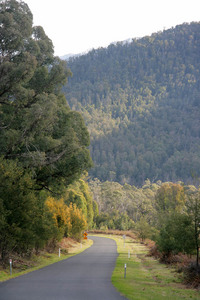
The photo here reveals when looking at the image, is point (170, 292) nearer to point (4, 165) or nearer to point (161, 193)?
point (4, 165)

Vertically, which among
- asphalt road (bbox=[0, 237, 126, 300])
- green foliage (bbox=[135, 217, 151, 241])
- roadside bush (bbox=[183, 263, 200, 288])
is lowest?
green foliage (bbox=[135, 217, 151, 241])

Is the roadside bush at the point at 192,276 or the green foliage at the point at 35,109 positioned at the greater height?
Answer: the green foliage at the point at 35,109

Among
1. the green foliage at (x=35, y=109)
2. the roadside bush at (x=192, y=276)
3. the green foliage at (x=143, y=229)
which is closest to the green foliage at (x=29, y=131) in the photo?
the green foliage at (x=35, y=109)

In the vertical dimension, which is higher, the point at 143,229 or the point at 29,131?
the point at 29,131

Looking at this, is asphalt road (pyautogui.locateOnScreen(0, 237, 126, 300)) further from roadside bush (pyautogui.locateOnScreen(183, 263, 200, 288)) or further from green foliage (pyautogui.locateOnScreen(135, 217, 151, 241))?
green foliage (pyautogui.locateOnScreen(135, 217, 151, 241))

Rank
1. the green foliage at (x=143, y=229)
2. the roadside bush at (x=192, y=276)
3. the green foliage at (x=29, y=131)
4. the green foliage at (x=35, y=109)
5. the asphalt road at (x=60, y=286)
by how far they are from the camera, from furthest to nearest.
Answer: the green foliage at (x=143, y=229) → the green foliage at (x=35, y=109) → the green foliage at (x=29, y=131) → the roadside bush at (x=192, y=276) → the asphalt road at (x=60, y=286)

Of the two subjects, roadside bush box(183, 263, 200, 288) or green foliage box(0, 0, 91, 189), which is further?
green foliage box(0, 0, 91, 189)

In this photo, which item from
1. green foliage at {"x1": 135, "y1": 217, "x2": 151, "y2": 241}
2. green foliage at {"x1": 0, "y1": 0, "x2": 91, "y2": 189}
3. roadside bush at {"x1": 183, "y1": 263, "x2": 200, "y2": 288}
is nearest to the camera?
roadside bush at {"x1": 183, "y1": 263, "x2": 200, "y2": 288}

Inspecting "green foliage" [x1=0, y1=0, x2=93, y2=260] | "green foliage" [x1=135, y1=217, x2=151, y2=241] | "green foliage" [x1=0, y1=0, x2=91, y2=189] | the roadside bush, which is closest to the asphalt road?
"green foliage" [x1=0, y1=0, x2=93, y2=260]

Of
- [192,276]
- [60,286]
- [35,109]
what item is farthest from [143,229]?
[60,286]

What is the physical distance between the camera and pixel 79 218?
49812 millimetres

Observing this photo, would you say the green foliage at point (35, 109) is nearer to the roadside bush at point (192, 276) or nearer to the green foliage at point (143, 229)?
the roadside bush at point (192, 276)

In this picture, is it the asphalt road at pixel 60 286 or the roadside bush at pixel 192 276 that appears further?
the roadside bush at pixel 192 276

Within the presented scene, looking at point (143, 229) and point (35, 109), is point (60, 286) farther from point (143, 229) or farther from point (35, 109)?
point (143, 229)
